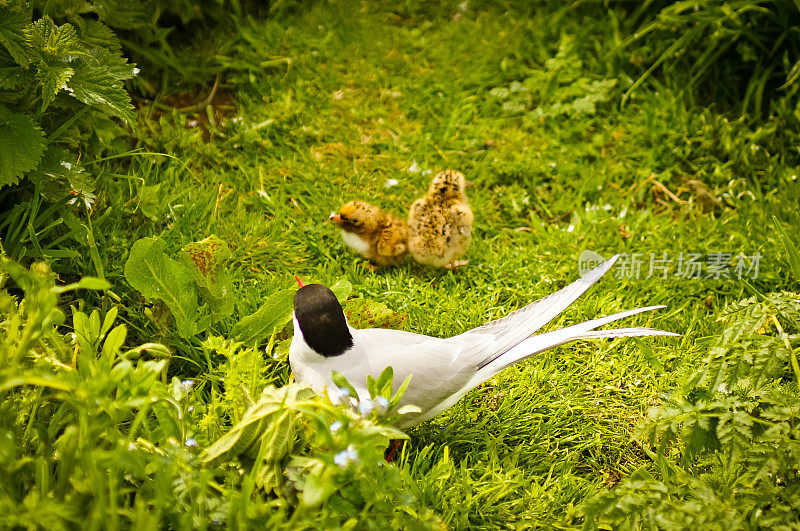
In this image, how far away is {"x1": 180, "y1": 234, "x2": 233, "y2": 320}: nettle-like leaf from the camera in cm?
271

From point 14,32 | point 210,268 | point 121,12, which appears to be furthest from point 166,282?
point 121,12

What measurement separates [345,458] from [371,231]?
191cm

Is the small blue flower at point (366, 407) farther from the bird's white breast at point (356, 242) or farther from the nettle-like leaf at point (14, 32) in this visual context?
the nettle-like leaf at point (14, 32)

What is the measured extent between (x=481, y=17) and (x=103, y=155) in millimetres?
3298

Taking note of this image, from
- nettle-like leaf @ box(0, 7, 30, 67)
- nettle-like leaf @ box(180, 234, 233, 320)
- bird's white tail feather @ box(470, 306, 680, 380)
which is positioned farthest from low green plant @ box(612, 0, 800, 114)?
nettle-like leaf @ box(0, 7, 30, 67)

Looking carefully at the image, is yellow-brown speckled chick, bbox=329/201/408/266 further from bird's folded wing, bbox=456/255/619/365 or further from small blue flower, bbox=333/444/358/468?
small blue flower, bbox=333/444/358/468

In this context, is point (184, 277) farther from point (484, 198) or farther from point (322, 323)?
point (484, 198)

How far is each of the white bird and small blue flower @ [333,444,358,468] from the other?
60cm

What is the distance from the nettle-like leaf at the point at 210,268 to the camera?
271cm

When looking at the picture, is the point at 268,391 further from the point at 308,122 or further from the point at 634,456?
the point at 308,122

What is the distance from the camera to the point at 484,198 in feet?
13.3

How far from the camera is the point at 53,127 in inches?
116

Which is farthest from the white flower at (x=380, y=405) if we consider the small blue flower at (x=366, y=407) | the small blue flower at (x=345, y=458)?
the small blue flower at (x=345, y=458)

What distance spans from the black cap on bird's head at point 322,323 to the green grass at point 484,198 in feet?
1.44
